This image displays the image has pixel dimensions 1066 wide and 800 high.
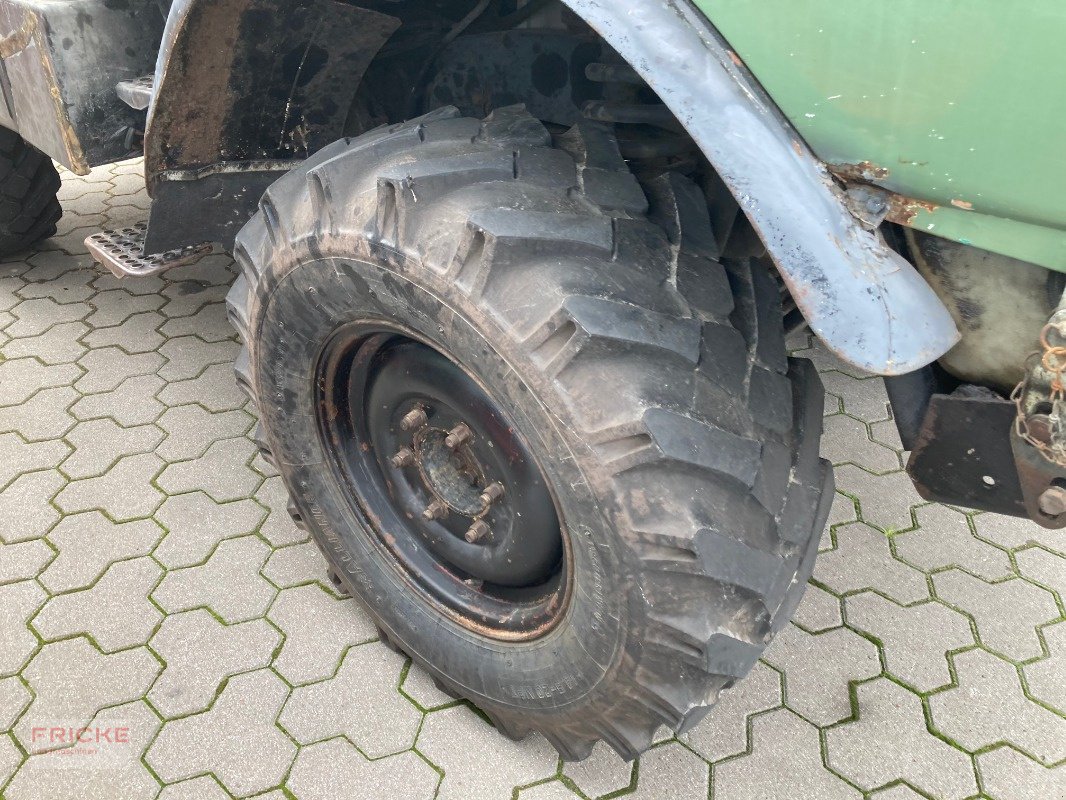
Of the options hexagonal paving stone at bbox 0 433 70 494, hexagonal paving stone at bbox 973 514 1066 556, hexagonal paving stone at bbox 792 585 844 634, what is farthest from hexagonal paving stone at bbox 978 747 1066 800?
hexagonal paving stone at bbox 0 433 70 494

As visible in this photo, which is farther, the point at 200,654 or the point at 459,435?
the point at 200,654

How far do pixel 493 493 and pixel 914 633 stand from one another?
127 centimetres

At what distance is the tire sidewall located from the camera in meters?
1.34

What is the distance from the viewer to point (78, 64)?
2.20m

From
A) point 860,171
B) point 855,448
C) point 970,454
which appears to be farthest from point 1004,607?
point 860,171

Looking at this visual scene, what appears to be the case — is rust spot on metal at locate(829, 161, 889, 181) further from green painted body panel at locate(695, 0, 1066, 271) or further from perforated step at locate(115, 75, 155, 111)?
perforated step at locate(115, 75, 155, 111)

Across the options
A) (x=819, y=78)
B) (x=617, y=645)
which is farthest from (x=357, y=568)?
(x=819, y=78)

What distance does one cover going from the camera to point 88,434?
9.49 feet

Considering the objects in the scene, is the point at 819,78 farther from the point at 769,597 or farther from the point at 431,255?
the point at 769,597

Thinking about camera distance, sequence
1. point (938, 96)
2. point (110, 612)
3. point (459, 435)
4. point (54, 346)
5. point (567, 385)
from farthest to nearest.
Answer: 1. point (54, 346)
2. point (110, 612)
3. point (459, 435)
4. point (567, 385)
5. point (938, 96)

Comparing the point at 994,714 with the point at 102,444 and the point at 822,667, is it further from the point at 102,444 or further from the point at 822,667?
the point at 102,444

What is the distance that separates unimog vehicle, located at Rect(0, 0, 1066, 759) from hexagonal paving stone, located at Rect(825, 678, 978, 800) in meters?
0.63

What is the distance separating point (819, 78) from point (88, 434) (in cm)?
268

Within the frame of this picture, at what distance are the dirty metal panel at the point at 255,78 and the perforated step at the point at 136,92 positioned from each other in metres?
0.21
